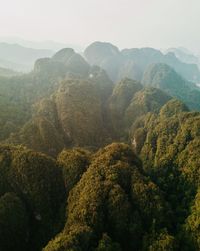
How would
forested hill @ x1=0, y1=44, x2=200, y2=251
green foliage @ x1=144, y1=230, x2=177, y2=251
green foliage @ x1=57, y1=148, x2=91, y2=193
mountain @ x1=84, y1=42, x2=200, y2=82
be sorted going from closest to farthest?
green foliage @ x1=144, y1=230, x2=177, y2=251
forested hill @ x1=0, y1=44, x2=200, y2=251
green foliage @ x1=57, y1=148, x2=91, y2=193
mountain @ x1=84, y1=42, x2=200, y2=82

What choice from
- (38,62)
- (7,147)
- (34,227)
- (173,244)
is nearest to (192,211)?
(173,244)

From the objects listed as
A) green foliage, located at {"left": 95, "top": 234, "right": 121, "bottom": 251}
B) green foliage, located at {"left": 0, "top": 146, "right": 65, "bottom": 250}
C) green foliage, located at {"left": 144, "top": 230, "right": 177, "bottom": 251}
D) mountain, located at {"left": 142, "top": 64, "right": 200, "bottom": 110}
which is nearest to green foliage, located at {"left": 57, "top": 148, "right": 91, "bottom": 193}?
green foliage, located at {"left": 0, "top": 146, "right": 65, "bottom": 250}

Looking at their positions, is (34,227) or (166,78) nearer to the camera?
(34,227)

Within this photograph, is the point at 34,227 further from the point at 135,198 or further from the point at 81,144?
the point at 81,144

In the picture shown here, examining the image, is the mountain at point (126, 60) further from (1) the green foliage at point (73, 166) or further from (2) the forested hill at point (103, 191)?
(1) the green foliage at point (73, 166)

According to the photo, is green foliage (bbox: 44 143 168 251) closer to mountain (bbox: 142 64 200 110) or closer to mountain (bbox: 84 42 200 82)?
mountain (bbox: 142 64 200 110)

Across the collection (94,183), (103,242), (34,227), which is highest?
(94,183)

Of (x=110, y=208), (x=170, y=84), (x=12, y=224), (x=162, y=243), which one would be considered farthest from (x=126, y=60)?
(x=162, y=243)
